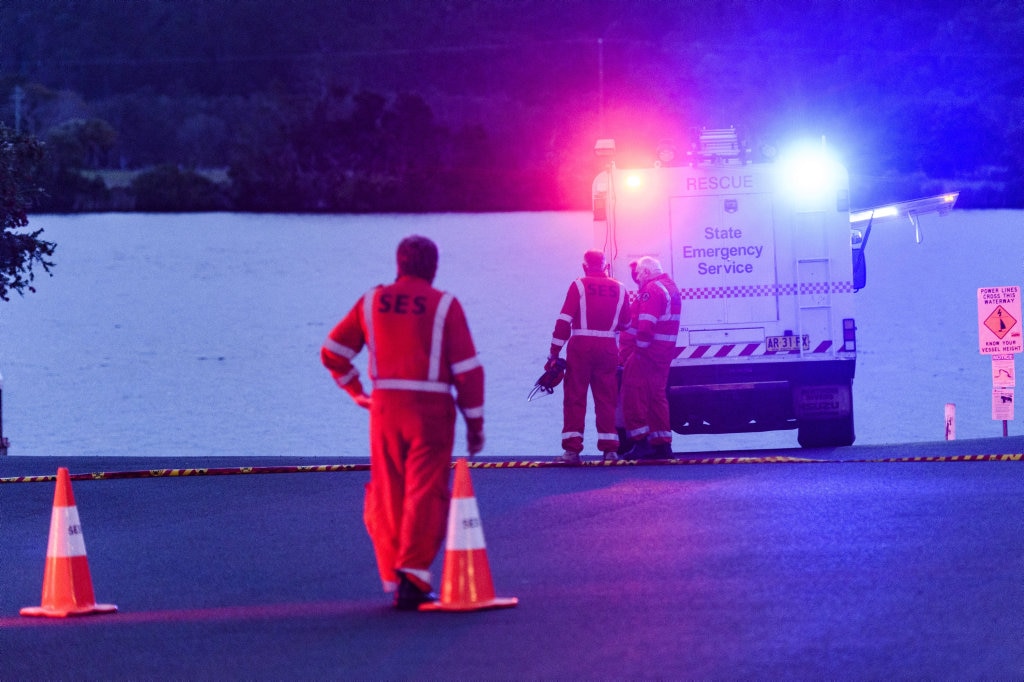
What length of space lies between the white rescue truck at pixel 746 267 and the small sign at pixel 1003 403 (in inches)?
112

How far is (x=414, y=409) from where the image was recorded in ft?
29.2

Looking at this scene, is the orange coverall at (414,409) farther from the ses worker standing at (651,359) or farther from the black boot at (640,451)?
the black boot at (640,451)

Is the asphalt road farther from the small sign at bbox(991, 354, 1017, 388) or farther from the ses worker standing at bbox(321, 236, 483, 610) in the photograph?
the small sign at bbox(991, 354, 1017, 388)

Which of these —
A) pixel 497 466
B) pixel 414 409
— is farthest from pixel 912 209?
pixel 414 409

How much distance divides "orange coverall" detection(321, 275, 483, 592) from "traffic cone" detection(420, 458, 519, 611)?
0.13 metres

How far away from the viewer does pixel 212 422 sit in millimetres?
41062

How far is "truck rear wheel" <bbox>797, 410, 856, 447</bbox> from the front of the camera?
18.8 metres

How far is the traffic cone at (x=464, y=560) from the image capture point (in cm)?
878

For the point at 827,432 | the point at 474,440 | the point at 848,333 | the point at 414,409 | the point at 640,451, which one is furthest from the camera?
the point at 827,432

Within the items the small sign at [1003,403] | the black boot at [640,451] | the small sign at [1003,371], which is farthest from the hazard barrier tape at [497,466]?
the small sign at [1003,371]

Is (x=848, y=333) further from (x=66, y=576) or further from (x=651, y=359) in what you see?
(x=66, y=576)

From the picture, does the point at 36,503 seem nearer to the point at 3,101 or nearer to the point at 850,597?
the point at 850,597

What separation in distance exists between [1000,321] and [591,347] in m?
6.89

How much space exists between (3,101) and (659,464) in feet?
206
